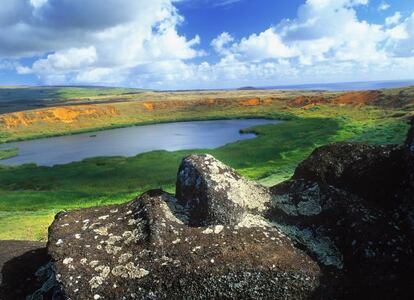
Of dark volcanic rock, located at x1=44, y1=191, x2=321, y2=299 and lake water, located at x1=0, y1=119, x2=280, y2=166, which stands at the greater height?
dark volcanic rock, located at x1=44, y1=191, x2=321, y2=299

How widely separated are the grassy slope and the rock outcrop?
18.7 metres

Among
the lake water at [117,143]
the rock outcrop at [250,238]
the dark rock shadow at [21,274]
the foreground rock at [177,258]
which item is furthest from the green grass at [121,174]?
the rock outcrop at [250,238]

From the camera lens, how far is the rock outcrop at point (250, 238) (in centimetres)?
1123

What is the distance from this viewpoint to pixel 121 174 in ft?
220

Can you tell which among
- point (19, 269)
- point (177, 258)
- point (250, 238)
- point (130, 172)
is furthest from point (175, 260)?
point (130, 172)

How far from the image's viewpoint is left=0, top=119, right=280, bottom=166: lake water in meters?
96.6

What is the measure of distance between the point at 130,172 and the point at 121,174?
1495 millimetres

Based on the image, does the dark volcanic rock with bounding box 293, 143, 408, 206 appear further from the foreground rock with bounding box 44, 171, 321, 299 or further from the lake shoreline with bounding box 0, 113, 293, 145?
the lake shoreline with bounding box 0, 113, 293, 145

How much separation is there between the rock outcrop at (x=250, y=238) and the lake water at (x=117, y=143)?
260 feet

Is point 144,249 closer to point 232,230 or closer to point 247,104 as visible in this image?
point 232,230

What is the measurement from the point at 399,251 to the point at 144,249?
687 cm

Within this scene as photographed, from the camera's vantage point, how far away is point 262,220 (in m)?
13.3

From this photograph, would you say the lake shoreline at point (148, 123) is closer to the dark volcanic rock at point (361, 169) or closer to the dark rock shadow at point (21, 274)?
the dark volcanic rock at point (361, 169)

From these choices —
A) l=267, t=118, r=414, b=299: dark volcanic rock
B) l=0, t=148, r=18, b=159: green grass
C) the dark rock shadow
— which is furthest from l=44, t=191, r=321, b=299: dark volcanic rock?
l=0, t=148, r=18, b=159: green grass
